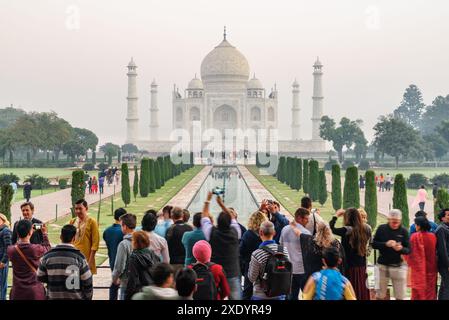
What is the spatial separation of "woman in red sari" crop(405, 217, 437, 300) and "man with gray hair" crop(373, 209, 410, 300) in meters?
0.15

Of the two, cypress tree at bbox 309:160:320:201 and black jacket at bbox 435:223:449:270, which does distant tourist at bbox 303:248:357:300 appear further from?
cypress tree at bbox 309:160:320:201

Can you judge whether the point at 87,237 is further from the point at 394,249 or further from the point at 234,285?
the point at 394,249

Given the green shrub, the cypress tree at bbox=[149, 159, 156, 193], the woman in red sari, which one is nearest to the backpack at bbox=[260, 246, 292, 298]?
the woman in red sari

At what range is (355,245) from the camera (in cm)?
490

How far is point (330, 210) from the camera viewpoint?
16312mm

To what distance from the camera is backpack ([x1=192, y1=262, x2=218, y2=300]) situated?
3.83 metres

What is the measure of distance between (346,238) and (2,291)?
111 inches

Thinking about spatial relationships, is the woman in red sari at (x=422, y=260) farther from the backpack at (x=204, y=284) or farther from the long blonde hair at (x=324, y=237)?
the backpack at (x=204, y=284)

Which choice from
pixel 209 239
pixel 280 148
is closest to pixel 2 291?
pixel 209 239

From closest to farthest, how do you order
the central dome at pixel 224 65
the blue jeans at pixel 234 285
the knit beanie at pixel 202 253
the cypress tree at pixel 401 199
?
the knit beanie at pixel 202 253 < the blue jeans at pixel 234 285 < the cypress tree at pixel 401 199 < the central dome at pixel 224 65

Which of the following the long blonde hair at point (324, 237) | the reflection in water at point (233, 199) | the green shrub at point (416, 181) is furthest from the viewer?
the green shrub at point (416, 181)

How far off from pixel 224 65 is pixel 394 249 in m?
54.5

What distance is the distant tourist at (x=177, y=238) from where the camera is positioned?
16.9ft

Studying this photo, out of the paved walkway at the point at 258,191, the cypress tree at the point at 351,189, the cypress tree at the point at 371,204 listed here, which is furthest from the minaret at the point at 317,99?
the cypress tree at the point at 371,204
